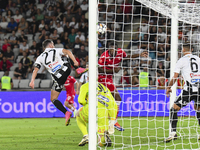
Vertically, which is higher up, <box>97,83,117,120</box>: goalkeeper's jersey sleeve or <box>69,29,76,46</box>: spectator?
<box>69,29,76,46</box>: spectator

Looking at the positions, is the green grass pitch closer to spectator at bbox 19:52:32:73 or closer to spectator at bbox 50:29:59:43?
spectator at bbox 19:52:32:73

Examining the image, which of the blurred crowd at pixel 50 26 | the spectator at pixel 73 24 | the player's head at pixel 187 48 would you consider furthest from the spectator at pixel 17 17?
the player's head at pixel 187 48

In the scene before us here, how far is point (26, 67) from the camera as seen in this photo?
45.4 ft

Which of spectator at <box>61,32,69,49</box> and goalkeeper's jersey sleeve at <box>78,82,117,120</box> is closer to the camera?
goalkeeper's jersey sleeve at <box>78,82,117,120</box>

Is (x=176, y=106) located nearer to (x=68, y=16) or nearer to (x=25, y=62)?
(x=25, y=62)

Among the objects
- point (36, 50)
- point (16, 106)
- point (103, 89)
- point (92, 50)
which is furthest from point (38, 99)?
point (92, 50)

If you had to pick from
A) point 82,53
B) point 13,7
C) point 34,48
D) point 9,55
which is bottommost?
point 9,55

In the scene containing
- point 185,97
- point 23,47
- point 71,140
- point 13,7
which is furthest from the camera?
point 13,7

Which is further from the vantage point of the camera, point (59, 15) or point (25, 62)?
point (59, 15)

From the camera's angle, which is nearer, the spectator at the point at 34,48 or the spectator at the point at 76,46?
the spectator at the point at 76,46

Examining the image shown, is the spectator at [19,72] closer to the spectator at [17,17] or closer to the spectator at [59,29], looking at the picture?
the spectator at [59,29]

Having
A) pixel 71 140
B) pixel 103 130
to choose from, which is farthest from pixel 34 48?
pixel 103 130

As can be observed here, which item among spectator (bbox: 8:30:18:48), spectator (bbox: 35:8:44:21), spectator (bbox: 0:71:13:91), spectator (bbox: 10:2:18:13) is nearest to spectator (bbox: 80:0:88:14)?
spectator (bbox: 35:8:44:21)

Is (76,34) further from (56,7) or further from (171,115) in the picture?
(171,115)
